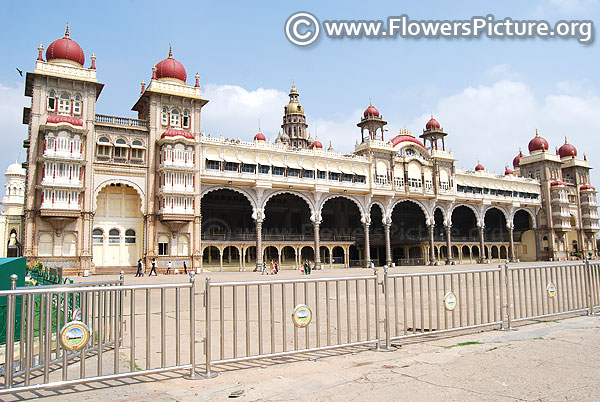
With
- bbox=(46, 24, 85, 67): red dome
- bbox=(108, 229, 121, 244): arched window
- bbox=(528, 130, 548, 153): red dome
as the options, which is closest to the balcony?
bbox=(46, 24, 85, 67): red dome

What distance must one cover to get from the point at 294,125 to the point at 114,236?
143 feet

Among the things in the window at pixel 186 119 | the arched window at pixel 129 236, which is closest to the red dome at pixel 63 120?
the window at pixel 186 119

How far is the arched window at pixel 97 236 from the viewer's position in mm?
32094

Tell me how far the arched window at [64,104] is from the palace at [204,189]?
0.09 meters

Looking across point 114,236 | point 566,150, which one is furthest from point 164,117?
point 566,150

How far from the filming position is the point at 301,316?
6527mm

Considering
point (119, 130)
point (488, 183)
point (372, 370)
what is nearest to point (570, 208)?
point (488, 183)

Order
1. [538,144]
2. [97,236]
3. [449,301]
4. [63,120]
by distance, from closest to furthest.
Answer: [449,301], [63,120], [97,236], [538,144]

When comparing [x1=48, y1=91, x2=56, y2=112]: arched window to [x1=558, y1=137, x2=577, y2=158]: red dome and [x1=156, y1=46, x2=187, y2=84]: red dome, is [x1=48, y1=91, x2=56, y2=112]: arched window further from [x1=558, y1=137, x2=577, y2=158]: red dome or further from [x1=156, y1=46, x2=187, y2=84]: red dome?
[x1=558, y1=137, x2=577, y2=158]: red dome

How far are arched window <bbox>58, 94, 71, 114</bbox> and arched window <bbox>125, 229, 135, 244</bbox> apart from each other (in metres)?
9.19

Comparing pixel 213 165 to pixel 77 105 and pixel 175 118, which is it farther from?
pixel 77 105

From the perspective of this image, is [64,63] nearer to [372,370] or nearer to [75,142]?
[75,142]

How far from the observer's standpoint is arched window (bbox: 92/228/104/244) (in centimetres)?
3209

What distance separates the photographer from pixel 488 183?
55.5 meters
